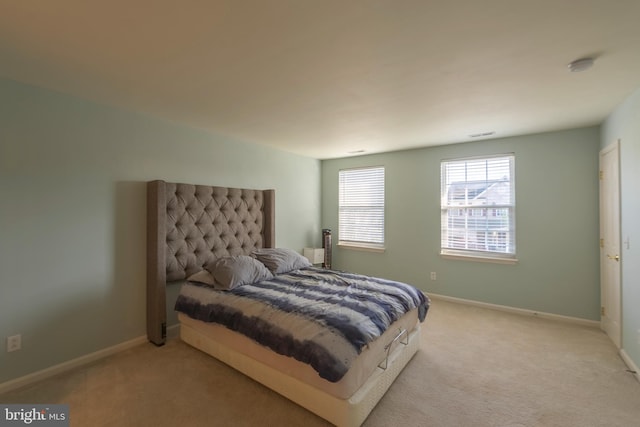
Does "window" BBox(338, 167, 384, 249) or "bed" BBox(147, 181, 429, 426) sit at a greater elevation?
"window" BBox(338, 167, 384, 249)

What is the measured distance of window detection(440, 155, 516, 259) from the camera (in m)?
3.81

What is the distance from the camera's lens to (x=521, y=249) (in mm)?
3691

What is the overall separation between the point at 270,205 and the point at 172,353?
85.5 inches

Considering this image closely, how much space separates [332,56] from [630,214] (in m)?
2.90

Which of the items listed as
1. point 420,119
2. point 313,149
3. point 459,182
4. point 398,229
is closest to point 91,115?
point 313,149

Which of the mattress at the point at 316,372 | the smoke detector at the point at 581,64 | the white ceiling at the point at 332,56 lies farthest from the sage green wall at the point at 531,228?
the smoke detector at the point at 581,64

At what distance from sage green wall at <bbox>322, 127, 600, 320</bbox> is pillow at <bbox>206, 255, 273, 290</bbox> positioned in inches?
99.5

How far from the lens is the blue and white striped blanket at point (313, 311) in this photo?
177 cm

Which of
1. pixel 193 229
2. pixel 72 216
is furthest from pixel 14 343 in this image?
pixel 193 229

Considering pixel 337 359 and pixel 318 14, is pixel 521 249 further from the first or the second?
pixel 318 14

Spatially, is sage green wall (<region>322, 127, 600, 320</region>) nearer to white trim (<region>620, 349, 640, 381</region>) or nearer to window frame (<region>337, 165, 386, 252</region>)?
window frame (<region>337, 165, 386, 252</region>)

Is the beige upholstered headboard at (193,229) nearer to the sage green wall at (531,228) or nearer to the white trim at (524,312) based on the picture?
the sage green wall at (531,228)

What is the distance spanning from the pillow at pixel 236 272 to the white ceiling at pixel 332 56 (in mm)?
1565

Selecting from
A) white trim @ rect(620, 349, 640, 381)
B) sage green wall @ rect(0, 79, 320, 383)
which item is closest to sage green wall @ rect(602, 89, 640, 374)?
white trim @ rect(620, 349, 640, 381)
